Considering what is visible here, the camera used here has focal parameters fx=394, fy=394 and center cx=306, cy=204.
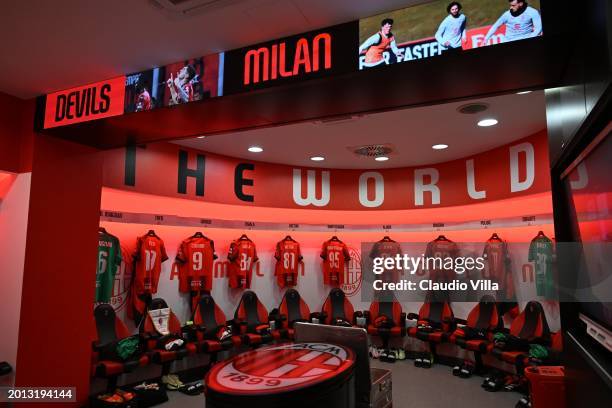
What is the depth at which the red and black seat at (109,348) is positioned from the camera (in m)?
3.75

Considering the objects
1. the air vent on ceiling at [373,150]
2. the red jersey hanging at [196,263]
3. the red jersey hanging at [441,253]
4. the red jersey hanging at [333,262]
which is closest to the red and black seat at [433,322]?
the red jersey hanging at [441,253]

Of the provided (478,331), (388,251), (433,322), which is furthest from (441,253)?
(478,331)

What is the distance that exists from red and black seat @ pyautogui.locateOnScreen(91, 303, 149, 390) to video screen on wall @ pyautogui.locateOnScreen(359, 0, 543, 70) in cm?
357

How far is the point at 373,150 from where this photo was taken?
17.1 ft

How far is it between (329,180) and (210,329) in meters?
2.86

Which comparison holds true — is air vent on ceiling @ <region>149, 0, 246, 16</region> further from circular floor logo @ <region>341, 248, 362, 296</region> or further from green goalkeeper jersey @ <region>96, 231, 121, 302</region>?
circular floor logo @ <region>341, 248, 362, 296</region>

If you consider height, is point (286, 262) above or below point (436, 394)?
above

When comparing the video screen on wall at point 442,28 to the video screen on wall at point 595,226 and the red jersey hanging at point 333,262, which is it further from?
the red jersey hanging at point 333,262

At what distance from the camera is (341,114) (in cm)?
264

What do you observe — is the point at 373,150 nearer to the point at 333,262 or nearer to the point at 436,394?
the point at 333,262

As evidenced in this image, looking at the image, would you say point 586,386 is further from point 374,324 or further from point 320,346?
point 374,324

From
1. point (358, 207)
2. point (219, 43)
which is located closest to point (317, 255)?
point (358, 207)

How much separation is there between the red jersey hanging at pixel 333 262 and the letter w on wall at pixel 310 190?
690mm

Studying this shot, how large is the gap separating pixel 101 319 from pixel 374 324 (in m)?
3.63
